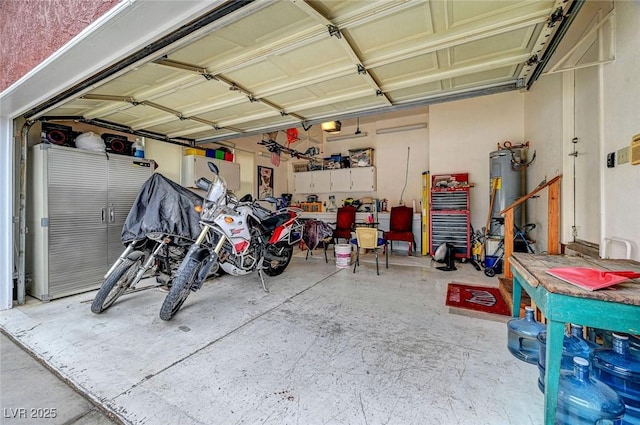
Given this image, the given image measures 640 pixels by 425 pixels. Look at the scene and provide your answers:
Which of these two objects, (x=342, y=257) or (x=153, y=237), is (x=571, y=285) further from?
(x=342, y=257)

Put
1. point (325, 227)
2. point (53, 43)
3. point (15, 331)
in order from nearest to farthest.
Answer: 1. point (53, 43)
2. point (15, 331)
3. point (325, 227)

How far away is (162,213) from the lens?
2.79m

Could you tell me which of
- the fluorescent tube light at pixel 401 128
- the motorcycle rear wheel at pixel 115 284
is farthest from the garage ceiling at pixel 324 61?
the fluorescent tube light at pixel 401 128

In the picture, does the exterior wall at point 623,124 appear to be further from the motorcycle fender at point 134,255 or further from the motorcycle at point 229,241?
the motorcycle fender at point 134,255

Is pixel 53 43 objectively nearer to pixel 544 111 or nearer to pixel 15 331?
pixel 15 331

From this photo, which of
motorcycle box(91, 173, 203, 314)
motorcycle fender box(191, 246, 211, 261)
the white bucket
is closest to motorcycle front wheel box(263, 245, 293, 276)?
the white bucket

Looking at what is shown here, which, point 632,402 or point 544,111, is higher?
point 544,111

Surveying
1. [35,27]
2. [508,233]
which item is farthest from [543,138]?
[35,27]

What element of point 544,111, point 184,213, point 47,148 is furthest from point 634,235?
point 47,148

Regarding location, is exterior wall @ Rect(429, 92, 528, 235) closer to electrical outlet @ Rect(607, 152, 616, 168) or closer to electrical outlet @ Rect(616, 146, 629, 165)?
electrical outlet @ Rect(607, 152, 616, 168)

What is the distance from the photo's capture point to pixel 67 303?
2854mm

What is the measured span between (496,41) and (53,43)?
3.38 meters

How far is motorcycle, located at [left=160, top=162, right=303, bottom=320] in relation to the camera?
7.54 ft

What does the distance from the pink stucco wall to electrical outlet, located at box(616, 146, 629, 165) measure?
3.33 meters
